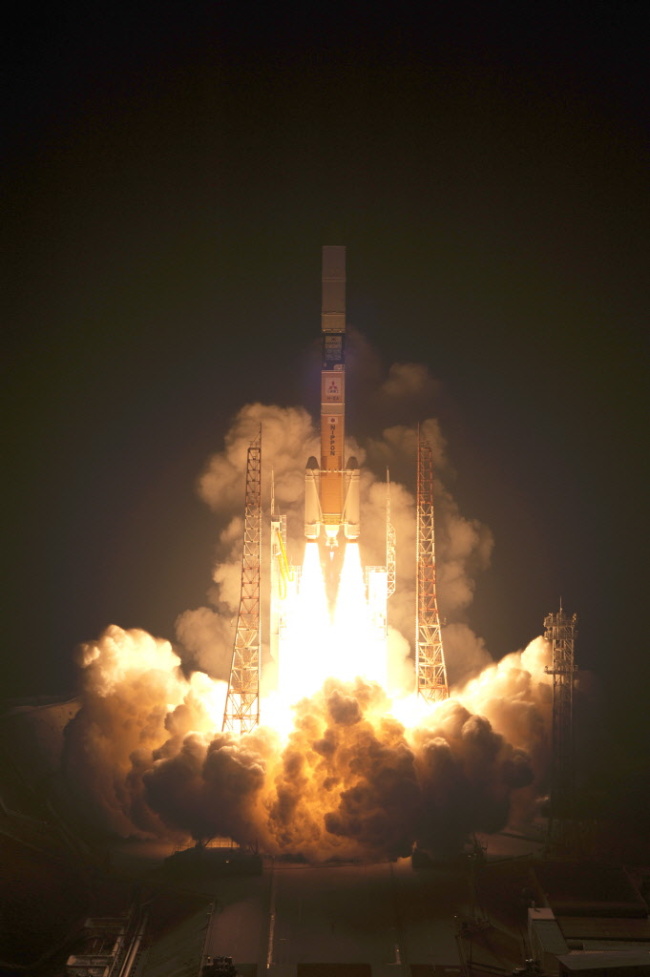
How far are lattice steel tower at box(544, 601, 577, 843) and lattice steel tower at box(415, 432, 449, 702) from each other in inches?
99.8

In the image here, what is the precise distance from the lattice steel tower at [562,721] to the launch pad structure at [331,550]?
261 cm

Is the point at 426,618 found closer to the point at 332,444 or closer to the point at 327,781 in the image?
the point at 332,444

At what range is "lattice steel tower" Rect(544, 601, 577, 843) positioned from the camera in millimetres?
30000

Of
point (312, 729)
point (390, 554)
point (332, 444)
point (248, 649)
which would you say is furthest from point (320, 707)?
point (332, 444)

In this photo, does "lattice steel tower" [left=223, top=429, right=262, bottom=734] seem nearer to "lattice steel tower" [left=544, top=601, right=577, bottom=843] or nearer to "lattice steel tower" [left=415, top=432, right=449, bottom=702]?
"lattice steel tower" [left=415, top=432, right=449, bottom=702]

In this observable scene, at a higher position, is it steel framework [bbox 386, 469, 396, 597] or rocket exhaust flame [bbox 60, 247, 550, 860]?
steel framework [bbox 386, 469, 396, 597]

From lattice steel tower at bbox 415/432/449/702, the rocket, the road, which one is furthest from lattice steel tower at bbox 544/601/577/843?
the rocket

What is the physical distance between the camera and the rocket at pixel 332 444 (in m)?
30.0

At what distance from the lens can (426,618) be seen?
32469 millimetres

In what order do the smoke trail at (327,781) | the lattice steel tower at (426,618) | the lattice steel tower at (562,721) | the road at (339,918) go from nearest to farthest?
the road at (339,918), the smoke trail at (327,781), the lattice steel tower at (562,721), the lattice steel tower at (426,618)

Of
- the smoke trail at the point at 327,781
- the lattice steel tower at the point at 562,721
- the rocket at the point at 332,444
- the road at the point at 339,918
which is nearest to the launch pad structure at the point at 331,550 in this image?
the rocket at the point at 332,444

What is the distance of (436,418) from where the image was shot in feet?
116

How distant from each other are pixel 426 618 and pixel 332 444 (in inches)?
195

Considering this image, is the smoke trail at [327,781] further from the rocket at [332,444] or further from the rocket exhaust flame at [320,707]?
the rocket at [332,444]
